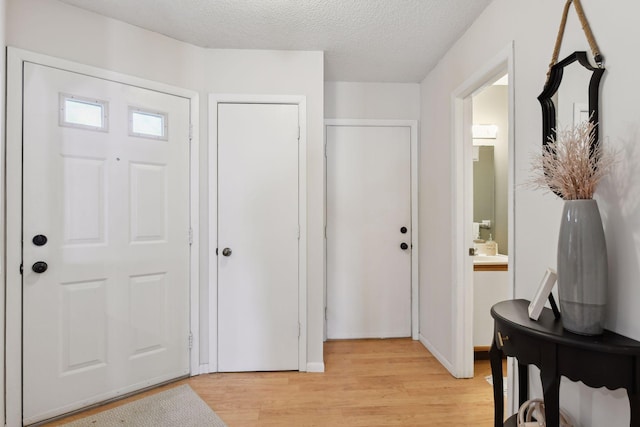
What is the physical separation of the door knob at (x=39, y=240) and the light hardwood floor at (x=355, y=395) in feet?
3.45

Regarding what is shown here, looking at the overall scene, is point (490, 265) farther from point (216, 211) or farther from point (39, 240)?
point (39, 240)

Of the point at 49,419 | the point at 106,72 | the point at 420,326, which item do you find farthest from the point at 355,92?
the point at 49,419

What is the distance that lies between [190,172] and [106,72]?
798mm

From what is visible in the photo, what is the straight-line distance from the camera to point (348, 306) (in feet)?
9.75

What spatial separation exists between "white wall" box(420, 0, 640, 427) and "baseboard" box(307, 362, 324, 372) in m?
1.01

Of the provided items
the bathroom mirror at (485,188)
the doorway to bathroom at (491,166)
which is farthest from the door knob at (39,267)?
the bathroom mirror at (485,188)

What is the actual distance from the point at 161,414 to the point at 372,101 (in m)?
2.98

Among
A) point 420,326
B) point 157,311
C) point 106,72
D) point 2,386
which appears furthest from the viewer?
point 420,326

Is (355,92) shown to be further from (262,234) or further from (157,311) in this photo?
(157,311)

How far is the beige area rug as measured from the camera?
178 centimetres

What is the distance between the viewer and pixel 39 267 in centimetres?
175

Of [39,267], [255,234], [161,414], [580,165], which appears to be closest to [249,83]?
[255,234]

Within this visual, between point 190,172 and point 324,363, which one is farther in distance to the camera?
point 324,363

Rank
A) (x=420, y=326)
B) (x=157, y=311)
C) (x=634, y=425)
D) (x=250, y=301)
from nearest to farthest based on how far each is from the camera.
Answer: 1. (x=634, y=425)
2. (x=157, y=311)
3. (x=250, y=301)
4. (x=420, y=326)
